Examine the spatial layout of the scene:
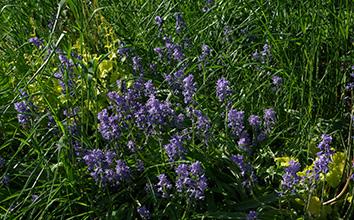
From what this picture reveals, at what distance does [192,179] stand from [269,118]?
506 mm

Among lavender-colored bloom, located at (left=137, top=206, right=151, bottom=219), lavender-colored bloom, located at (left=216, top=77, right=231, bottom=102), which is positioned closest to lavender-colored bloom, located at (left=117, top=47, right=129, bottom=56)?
lavender-colored bloom, located at (left=216, top=77, right=231, bottom=102)

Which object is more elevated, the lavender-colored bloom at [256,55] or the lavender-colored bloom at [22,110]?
the lavender-colored bloom at [256,55]

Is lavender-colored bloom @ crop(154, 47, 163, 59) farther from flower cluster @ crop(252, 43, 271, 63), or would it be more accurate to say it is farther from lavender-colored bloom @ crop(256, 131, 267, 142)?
lavender-colored bloom @ crop(256, 131, 267, 142)

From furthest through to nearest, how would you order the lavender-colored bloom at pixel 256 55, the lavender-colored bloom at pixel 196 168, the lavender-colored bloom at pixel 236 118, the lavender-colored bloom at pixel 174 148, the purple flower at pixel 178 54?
the lavender-colored bloom at pixel 256 55
the purple flower at pixel 178 54
the lavender-colored bloom at pixel 236 118
the lavender-colored bloom at pixel 174 148
the lavender-colored bloom at pixel 196 168

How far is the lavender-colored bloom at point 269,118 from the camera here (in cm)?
274

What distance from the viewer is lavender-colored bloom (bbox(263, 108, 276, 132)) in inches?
108

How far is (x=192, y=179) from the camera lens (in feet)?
8.18

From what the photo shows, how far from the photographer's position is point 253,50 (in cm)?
346

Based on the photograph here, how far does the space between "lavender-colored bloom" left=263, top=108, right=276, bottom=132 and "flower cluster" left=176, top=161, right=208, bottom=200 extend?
1.42 ft

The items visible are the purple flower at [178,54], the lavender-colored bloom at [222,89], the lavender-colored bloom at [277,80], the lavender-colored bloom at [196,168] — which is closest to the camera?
the lavender-colored bloom at [196,168]

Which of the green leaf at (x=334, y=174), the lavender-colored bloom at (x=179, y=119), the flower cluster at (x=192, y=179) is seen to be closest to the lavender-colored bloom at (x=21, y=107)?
the lavender-colored bloom at (x=179, y=119)

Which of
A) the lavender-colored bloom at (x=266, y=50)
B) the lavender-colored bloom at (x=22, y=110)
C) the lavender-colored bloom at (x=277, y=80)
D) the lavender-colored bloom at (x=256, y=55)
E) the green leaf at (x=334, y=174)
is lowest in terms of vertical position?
the lavender-colored bloom at (x=22, y=110)

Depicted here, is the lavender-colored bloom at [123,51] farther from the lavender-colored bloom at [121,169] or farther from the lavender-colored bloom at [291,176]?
the lavender-colored bloom at [291,176]

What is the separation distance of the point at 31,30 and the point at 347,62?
1854 millimetres
